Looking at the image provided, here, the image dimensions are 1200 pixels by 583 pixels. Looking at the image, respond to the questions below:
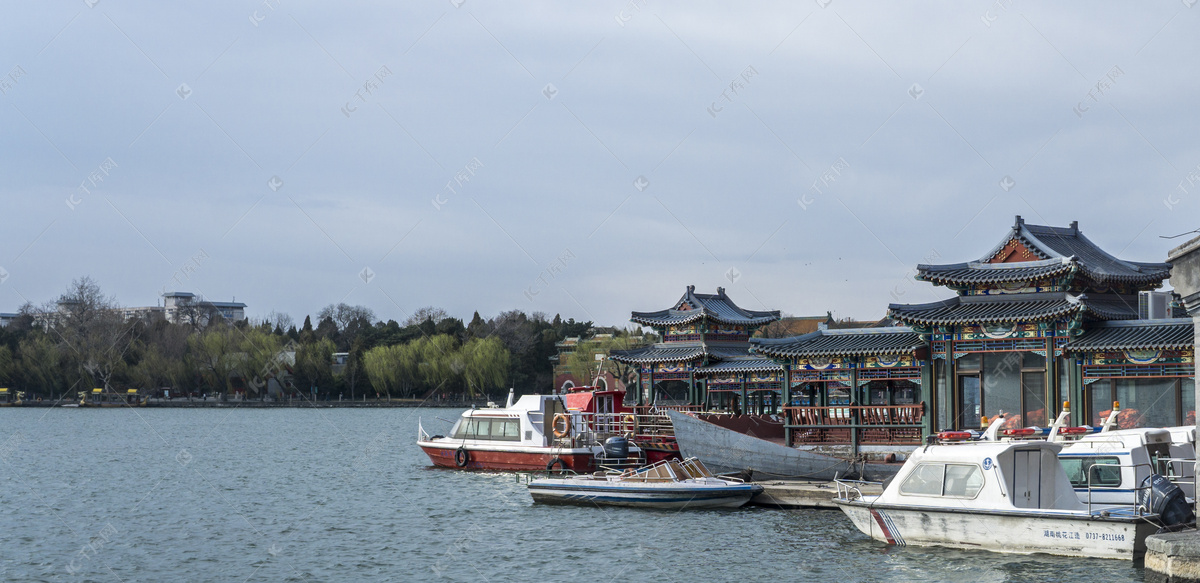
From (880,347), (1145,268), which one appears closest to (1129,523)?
(880,347)

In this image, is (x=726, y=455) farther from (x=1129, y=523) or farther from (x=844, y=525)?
(x=1129, y=523)

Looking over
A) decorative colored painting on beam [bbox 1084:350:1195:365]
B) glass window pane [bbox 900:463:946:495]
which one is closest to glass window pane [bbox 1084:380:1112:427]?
decorative colored painting on beam [bbox 1084:350:1195:365]

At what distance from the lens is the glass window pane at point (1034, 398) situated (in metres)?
27.6

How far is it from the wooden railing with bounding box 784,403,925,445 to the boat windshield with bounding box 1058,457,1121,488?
29.2ft

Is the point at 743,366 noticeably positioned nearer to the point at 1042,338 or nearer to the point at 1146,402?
the point at 1042,338

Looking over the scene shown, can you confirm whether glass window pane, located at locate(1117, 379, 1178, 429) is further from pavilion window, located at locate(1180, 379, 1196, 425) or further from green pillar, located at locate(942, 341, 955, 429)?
green pillar, located at locate(942, 341, 955, 429)

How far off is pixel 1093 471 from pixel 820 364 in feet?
45.5

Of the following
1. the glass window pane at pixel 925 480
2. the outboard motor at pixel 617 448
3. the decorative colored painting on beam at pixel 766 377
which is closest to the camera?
the glass window pane at pixel 925 480

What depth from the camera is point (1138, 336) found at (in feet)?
87.7

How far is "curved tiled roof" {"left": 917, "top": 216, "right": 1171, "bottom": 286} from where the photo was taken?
93.5 ft

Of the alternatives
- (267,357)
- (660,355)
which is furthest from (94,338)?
(660,355)

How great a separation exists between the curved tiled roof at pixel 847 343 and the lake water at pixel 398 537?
7082mm

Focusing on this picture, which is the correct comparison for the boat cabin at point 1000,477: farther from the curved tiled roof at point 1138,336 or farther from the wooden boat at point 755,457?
the wooden boat at point 755,457

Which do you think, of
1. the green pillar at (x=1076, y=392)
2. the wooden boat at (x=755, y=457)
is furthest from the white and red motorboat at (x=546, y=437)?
the green pillar at (x=1076, y=392)
